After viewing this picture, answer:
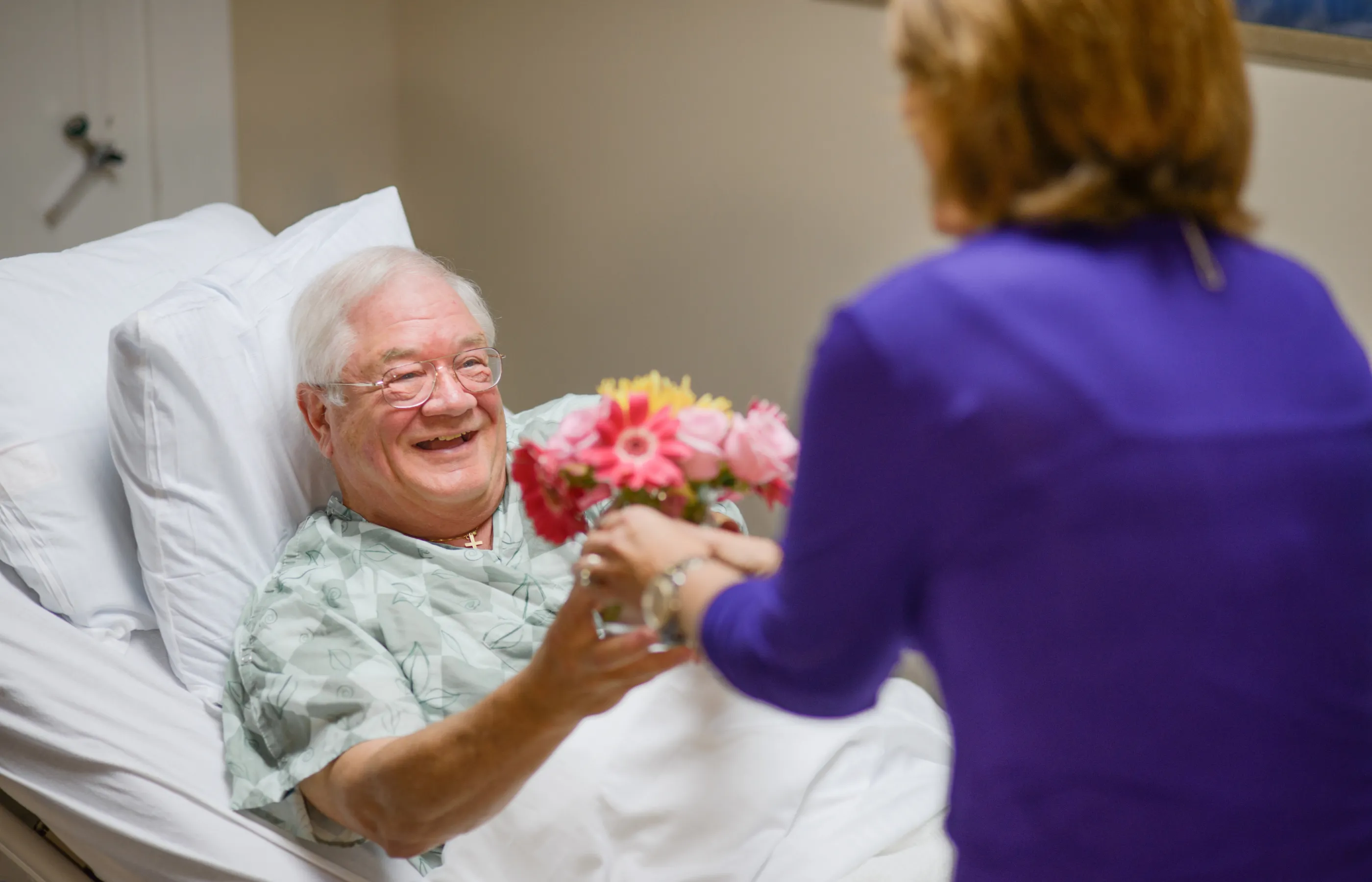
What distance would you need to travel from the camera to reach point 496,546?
1703 mm

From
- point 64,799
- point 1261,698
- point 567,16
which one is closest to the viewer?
point 1261,698

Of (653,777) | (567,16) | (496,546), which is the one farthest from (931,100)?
(567,16)

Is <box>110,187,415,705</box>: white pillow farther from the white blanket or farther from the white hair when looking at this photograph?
the white blanket

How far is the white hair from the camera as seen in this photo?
5.42 ft

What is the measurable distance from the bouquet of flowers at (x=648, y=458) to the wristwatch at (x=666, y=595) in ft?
0.38

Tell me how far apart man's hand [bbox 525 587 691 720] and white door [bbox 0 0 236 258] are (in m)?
1.96

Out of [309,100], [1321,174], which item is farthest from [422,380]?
[309,100]

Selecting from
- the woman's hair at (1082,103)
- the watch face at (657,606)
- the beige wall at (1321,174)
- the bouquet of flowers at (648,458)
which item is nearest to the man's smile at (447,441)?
the bouquet of flowers at (648,458)

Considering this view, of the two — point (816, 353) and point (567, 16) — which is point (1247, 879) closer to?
point (816, 353)

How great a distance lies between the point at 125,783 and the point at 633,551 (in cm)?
75

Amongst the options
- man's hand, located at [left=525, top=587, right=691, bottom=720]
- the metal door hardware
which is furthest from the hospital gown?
the metal door hardware

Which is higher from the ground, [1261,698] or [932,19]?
[932,19]

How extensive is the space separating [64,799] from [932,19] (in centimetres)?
123

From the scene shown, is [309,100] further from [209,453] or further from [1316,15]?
[1316,15]
